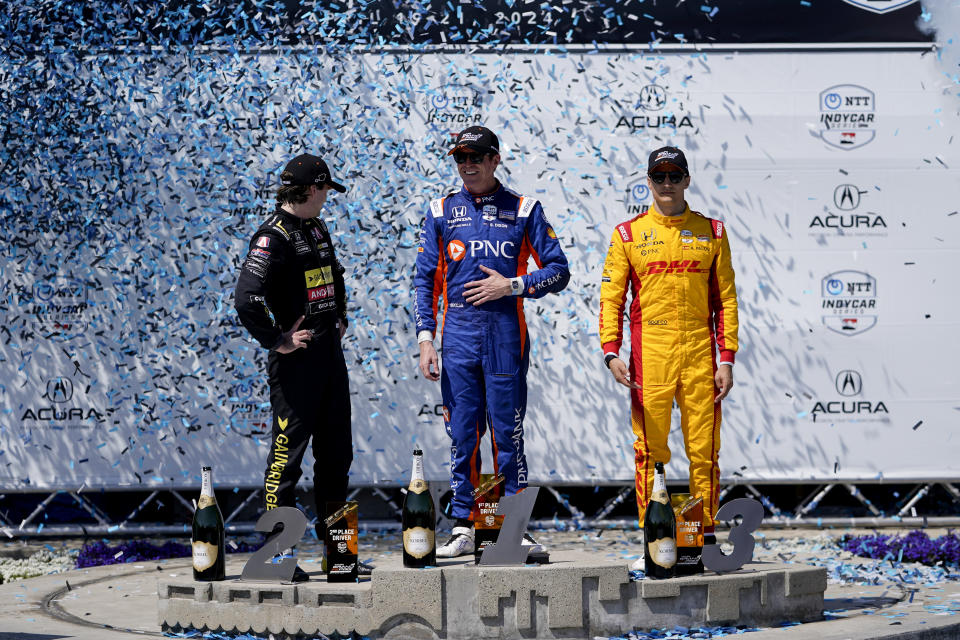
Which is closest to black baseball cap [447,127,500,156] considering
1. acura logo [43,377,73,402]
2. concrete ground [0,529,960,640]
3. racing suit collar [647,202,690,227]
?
racing suit collar [647,202,690,227]

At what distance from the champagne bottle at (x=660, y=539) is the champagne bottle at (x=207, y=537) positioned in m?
1.80

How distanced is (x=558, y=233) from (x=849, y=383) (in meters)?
2.21

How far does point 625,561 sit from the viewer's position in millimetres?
4812

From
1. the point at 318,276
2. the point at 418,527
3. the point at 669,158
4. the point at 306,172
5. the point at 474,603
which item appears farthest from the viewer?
the point at 669,158

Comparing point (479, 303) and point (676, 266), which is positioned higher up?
point (676, 266)

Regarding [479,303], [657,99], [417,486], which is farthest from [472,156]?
[657,99]

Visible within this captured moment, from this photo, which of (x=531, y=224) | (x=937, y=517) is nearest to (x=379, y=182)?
(x=531, y=224)

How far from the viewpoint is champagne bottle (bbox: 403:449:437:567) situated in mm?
4672

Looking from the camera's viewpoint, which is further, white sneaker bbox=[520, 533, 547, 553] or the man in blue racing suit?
the man in blue racing suit

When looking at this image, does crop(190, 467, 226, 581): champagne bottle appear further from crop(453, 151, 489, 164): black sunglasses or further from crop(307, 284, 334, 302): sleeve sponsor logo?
crop(453, 151, 489, 164): black sunglasses

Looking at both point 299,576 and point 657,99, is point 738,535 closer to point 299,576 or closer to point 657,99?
point 299,576

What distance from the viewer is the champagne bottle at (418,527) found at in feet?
15.3

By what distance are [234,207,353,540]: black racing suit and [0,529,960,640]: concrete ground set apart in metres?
0.56

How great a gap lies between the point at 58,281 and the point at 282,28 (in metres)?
2.28
